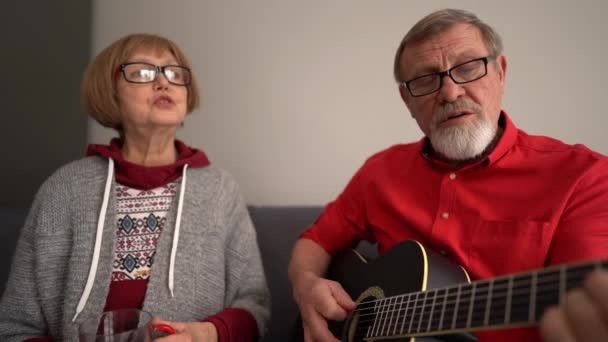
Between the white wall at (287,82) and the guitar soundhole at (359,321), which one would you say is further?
the white wall at (287,82)

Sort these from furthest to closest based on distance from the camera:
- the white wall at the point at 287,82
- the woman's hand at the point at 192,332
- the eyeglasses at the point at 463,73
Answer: the white wall at the point at 287,82, the eyeglasses at the point at 463,73, the woman's hand at the point at 192,332

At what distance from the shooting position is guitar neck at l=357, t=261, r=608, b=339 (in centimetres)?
47

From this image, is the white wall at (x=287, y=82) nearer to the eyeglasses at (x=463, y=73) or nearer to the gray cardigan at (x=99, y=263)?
the gray cardigan at (x=99, y=263)

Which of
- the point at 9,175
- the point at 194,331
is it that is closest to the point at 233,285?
the point at 194,331

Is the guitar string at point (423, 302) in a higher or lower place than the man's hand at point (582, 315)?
lower

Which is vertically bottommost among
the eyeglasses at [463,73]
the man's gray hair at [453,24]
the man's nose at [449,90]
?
the man's nose at [449,90]

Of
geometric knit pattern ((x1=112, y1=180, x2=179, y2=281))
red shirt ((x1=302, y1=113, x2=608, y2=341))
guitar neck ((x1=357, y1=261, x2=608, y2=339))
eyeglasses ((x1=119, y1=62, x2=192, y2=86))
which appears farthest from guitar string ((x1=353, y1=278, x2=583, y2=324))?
eyeglasses ((x1=119, y1=62, x2=192, y2=86))

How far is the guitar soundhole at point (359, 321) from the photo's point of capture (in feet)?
2.74

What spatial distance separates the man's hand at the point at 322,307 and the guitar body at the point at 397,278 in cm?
2

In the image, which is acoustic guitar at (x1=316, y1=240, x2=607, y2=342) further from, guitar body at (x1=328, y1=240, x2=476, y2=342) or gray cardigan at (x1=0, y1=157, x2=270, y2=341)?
gray cardigan at (x1=0, y1=157, x2=270, y2=341)

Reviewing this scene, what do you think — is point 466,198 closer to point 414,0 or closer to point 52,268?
point 414,0

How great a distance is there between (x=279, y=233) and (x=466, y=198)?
71 centimetres

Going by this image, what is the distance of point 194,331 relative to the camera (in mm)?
955

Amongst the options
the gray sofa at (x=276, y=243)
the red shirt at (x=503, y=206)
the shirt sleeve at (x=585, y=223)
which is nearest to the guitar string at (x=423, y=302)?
the red shirt at (x=503, y=206)
